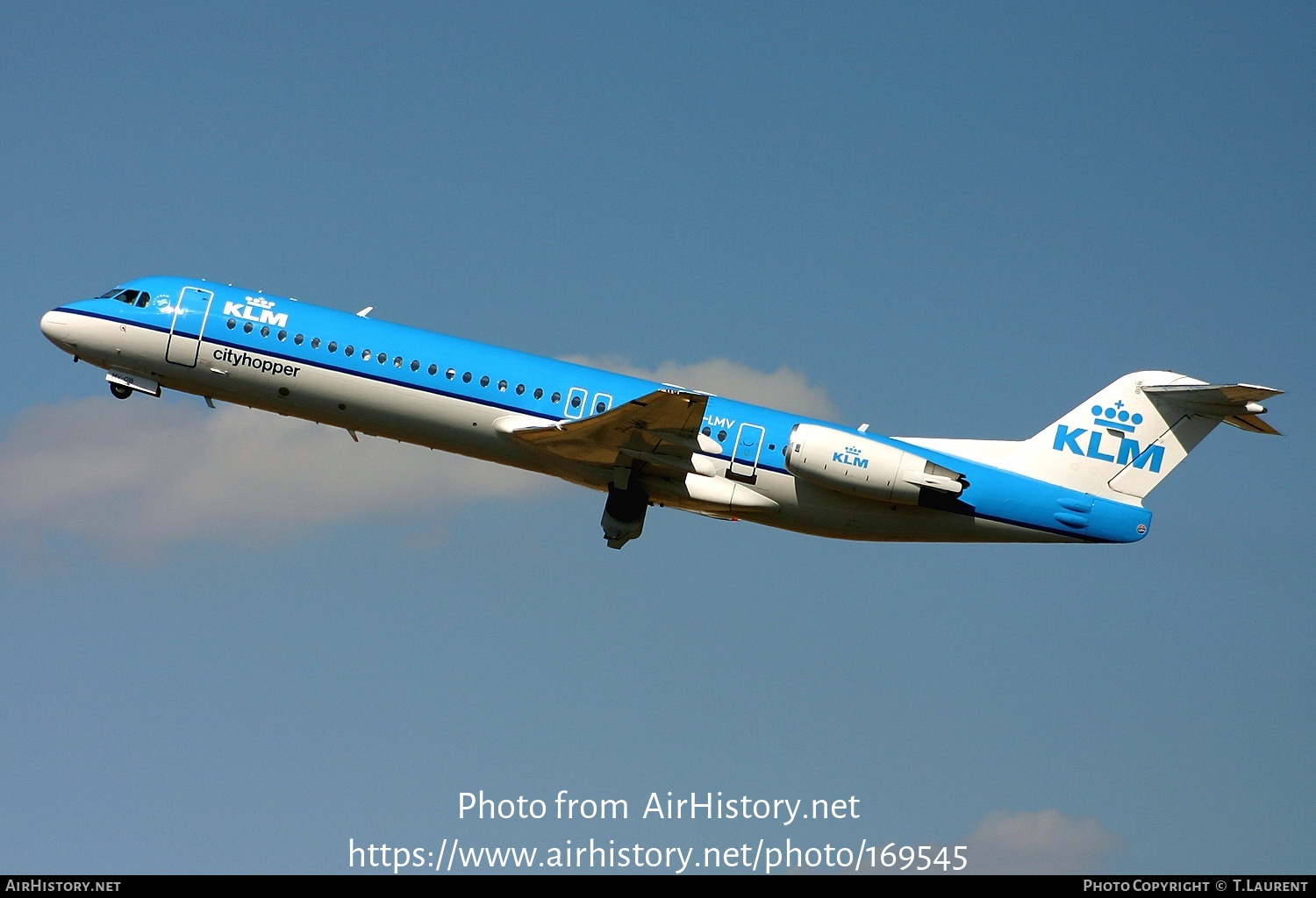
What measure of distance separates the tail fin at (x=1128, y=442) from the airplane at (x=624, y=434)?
1.5 inches

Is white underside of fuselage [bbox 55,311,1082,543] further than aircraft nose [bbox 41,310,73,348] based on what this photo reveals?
No

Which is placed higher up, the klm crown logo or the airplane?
the klm crown logo

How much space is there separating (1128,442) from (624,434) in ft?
38.0

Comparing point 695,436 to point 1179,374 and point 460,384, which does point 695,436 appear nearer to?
point 460,384

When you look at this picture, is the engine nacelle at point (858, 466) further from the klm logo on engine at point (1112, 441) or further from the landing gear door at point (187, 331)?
the landing gear door at point (187, 331)

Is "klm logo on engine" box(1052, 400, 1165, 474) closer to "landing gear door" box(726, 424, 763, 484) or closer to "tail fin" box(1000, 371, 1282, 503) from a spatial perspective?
"tail fin" box(1000, 371, 1282, 503)

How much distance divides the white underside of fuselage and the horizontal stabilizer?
13.1 feet

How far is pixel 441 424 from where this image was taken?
31.3 m

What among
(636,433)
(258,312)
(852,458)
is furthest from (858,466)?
(258,312)

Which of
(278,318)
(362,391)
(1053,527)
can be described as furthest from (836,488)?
(278,318)

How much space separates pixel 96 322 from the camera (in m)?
32.5

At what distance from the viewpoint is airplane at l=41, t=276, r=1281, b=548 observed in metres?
30.9

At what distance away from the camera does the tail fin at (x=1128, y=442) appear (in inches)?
1276

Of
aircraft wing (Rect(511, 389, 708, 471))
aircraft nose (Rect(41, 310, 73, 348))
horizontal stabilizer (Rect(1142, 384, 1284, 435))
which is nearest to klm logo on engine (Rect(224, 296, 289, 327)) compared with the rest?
aircraft nose (Rect(41, 310, 73, 348))
